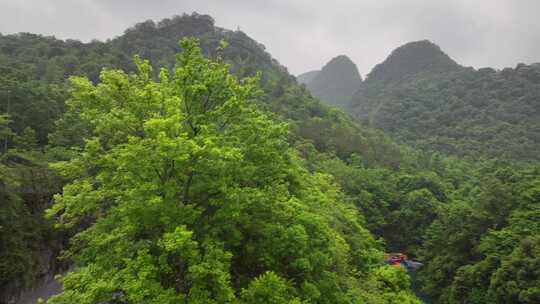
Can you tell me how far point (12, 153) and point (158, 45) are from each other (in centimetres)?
6574

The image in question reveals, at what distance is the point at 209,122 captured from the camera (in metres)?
12.4

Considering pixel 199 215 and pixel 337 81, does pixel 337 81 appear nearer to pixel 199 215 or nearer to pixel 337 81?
pixel 337 81

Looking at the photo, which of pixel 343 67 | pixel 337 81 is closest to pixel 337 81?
pixel 337 81

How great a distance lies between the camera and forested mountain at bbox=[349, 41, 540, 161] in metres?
75.8

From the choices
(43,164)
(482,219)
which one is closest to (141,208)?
(43,164)

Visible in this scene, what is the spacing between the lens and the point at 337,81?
166 meters

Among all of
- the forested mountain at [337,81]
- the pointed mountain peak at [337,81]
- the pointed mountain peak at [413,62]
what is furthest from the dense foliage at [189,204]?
the forested mountain at [337,81]

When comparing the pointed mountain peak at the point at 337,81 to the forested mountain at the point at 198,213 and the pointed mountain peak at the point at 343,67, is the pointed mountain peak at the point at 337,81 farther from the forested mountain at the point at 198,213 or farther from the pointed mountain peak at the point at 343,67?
the forested mountain at the point at 198,213

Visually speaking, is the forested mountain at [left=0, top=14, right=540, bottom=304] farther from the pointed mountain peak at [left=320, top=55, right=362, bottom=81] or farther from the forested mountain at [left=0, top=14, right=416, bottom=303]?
the pointed mountain peak at [left=320, top=55, right=362, bottom=81]

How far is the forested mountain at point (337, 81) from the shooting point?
16012 cm

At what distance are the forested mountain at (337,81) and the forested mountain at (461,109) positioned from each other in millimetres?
28442

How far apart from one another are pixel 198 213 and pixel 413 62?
451 feet

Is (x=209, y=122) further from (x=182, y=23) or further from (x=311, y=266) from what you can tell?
(x=182, y=23)

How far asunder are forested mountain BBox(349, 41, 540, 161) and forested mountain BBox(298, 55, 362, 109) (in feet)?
93.3
